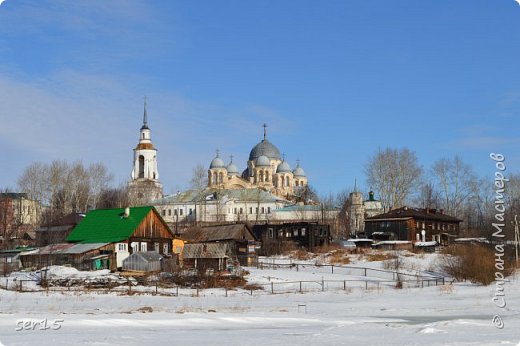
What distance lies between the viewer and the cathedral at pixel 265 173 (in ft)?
413

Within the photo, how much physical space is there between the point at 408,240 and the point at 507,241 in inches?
571

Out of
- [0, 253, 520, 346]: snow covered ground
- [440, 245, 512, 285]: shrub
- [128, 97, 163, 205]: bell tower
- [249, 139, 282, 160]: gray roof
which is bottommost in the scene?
[0, 253, 520, 346]: snow covered ground

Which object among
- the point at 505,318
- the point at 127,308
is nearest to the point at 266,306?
the point at 127,308

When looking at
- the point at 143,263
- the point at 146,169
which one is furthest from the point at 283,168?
the point at 143,263

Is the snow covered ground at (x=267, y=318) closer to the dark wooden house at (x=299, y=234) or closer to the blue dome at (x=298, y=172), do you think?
the dark wooden house at (x=299, y=234)

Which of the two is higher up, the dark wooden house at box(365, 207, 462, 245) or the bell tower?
the bell tower

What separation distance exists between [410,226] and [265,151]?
2514 inches

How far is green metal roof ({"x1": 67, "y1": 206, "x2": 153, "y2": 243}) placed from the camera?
51.7 metres

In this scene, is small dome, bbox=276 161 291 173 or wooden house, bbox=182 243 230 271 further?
small dome, bbox=276 161 291 173

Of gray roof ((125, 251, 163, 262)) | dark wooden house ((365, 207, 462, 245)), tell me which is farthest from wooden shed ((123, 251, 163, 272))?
dark wooden house ((365, 207, 462, 245))

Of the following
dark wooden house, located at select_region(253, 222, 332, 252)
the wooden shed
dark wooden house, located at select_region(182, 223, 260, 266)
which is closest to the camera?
the wooden shed

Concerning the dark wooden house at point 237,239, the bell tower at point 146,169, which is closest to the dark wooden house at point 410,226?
the dark wooden house at point 237,239

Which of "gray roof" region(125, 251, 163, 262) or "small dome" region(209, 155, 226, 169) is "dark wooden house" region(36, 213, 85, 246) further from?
"small dome" region(209, 155, 226, 169)

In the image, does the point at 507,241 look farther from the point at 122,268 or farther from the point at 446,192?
the point at 122,268
